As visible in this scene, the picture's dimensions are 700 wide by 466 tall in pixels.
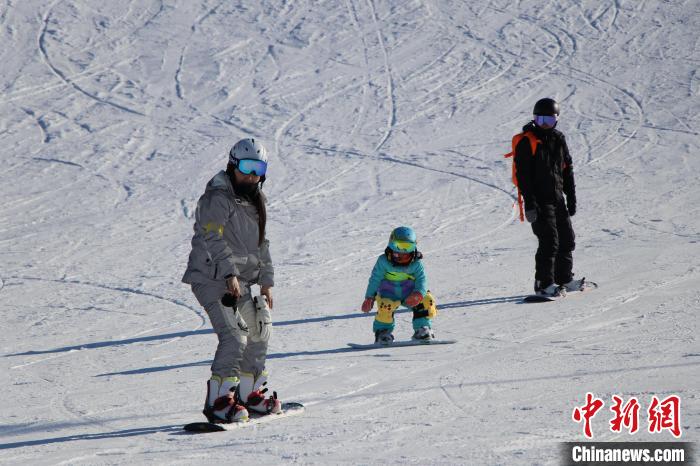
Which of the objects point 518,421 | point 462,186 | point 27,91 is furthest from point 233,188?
point 27,91

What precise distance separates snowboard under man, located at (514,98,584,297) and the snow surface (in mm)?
390

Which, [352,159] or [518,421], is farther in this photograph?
[352,159]

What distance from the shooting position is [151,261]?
13.4m

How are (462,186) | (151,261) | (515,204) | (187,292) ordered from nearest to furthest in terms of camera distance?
(187,292)
(151,261)
(515,204)
(462,186)

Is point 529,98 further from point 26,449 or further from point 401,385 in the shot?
point 26,449

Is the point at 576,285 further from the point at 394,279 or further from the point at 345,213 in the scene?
the point at 345,213

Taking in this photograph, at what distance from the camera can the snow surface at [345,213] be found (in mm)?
6133

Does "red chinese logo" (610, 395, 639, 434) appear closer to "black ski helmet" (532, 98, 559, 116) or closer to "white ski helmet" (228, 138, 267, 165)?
"white ski helmet" (228, 138, 267, 165)

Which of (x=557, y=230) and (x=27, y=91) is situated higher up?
(x=27, y=91)

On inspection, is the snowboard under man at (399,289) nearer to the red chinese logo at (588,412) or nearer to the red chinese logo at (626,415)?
the red chinese logo at (588,412)

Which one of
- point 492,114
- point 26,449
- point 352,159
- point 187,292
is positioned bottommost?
point 26,449

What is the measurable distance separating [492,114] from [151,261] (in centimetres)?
831

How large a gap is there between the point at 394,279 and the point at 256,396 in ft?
9.06

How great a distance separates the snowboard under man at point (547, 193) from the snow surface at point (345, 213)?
0.39 metres
